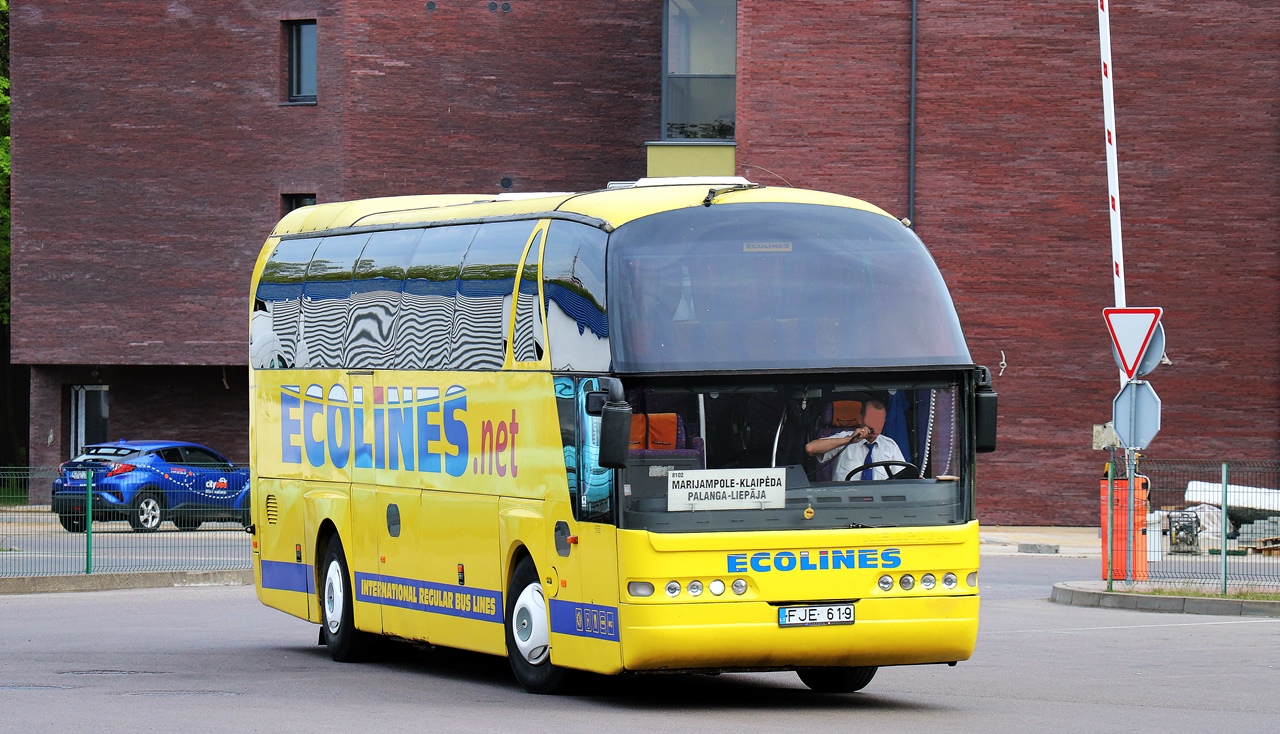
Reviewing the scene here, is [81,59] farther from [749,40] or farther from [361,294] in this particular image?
[361,294]

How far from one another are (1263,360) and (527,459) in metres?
25.8

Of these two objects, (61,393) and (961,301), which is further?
(61,393)

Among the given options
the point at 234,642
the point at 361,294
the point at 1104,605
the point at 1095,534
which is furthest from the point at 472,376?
the point at 1095,534

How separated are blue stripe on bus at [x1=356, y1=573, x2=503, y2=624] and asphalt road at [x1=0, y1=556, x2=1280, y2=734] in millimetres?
486

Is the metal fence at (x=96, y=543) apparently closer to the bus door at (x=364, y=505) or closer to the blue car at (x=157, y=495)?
the blue car at (x=157, y=495)

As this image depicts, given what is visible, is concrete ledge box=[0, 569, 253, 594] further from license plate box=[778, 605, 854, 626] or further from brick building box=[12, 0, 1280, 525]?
brick building box=[12, 0, 1280, 525]

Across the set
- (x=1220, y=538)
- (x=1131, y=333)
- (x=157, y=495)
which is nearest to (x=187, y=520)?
(x=157, y=495)

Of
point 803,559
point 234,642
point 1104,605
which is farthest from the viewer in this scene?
point 1104,605

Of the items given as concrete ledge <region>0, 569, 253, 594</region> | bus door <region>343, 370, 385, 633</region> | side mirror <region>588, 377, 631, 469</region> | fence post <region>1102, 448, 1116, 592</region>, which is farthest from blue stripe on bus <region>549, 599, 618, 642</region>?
concrete ledge <region>0, 569, 253, 594</region>

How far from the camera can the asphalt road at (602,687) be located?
1120 cm

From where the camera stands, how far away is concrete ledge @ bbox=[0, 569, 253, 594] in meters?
23.0

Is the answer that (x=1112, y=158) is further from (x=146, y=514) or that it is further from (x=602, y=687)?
(x=602, y=687)

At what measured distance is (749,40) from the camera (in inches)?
1417

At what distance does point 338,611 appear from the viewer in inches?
623
